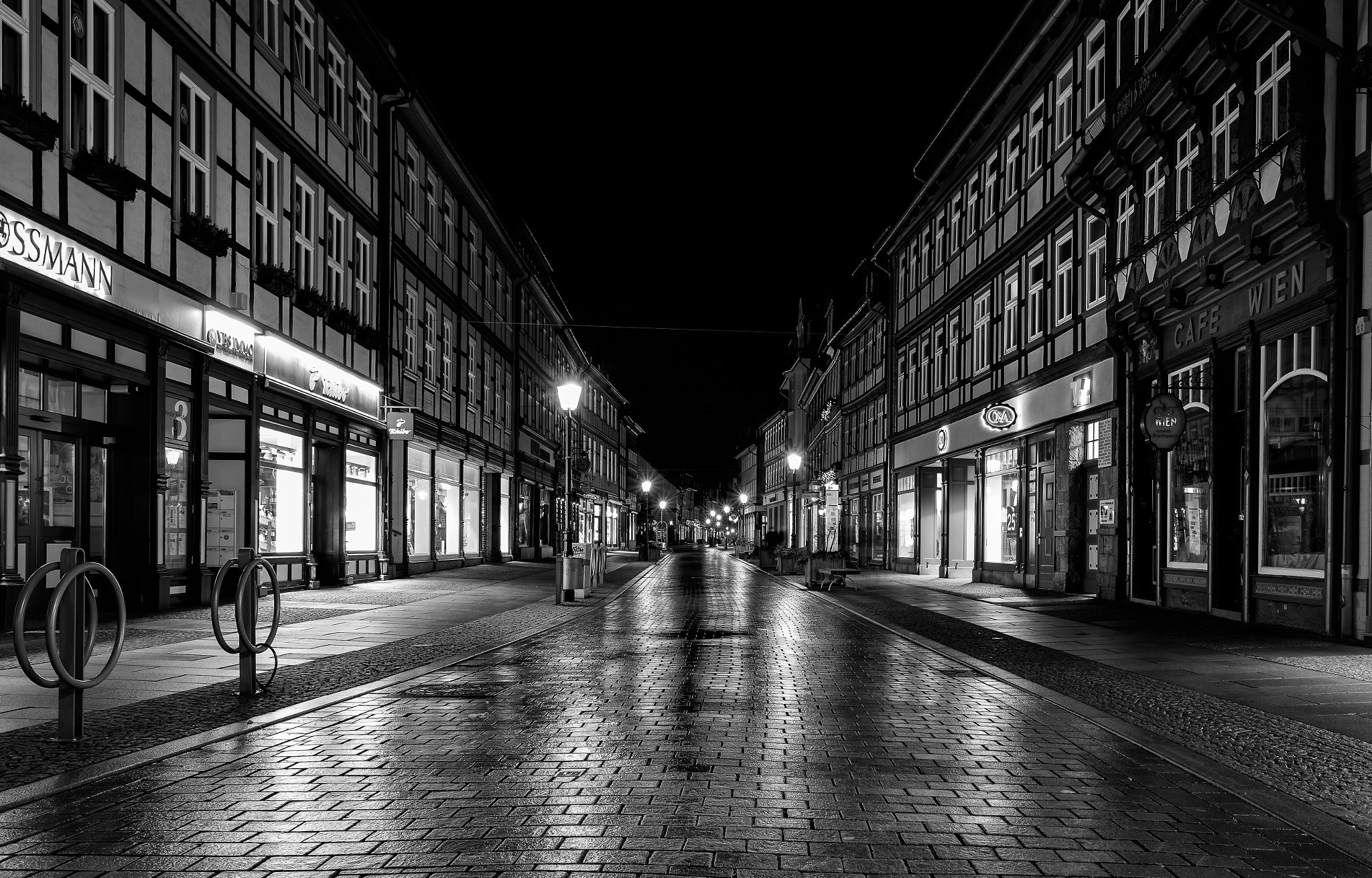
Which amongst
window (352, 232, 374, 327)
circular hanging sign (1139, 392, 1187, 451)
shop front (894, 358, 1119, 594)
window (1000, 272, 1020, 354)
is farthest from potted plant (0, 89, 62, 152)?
window (1000, 272, 1020, 354)

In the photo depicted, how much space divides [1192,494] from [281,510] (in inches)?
650

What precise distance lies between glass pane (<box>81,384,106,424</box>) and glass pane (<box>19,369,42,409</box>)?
0.90m

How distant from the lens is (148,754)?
6906 mm

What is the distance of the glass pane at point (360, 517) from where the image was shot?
2673cm

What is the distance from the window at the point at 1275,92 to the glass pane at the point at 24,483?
16.6m

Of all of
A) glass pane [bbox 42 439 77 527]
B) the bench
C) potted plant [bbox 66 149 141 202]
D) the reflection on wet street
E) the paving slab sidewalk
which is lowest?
the bench

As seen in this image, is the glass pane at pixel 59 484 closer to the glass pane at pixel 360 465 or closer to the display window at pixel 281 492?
the display window at pixel 281 492

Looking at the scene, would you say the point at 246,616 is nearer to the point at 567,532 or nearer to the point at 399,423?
the point at 567,532

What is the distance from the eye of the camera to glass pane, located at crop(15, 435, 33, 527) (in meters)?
13.8

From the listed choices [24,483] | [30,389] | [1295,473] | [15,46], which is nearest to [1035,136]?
[1295,473]

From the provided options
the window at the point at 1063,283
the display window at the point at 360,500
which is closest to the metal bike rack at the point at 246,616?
the display window at the point at 360,500

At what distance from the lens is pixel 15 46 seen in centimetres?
1338

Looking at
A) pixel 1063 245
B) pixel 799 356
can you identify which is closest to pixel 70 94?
pixel 1063 245

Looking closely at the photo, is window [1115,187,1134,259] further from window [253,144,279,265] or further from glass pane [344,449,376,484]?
glass pane [344,449,376,484]
